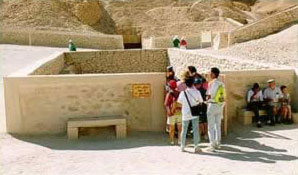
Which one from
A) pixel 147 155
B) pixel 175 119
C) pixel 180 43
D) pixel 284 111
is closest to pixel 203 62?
pixel 284 111

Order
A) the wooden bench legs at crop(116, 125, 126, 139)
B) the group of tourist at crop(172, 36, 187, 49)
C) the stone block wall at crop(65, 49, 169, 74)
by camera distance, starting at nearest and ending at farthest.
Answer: the wooden bench legs at crop(116, 125, 126, 139) < the stone block wall at crop(65, 49, 169, 74) < the group of tourist at crop(172, 36, 187, 49)

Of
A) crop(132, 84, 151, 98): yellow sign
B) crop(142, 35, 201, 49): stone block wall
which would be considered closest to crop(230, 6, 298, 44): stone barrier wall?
crop(142, 35, 201, 49): stone block wall

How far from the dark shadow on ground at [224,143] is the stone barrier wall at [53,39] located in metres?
24.1

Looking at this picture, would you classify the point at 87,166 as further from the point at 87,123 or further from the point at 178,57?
the point at 178,57

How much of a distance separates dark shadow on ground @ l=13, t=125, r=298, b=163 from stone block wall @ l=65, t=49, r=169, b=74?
540 inches

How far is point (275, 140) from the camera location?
8.23m

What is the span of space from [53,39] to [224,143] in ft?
84.7

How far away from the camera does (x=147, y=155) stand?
24.2 feet

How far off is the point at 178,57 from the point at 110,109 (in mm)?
11662

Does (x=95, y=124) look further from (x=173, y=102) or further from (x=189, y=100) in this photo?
(x=189, y=100)

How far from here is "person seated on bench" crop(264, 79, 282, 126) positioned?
9.34m

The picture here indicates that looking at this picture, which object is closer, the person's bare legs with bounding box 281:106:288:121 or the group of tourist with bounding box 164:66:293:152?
the group of tourist with bounding box 164:66:293:152

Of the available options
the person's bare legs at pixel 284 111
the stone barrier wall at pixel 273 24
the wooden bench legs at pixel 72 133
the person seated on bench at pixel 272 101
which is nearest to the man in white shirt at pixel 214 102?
the person seated on bench at pixel 272 101

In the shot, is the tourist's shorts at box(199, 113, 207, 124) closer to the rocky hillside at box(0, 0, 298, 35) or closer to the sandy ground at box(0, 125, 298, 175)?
the sandy ground at box(0, 125, 298, 175)
